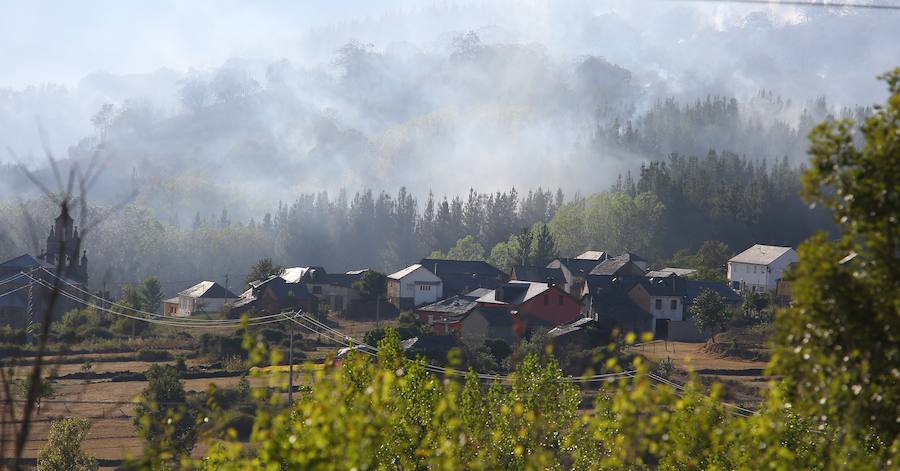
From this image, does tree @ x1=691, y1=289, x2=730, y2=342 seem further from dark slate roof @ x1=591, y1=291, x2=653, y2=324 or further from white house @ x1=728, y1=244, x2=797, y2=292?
white house @ x1=728, y1=244, x2=797, y2=292

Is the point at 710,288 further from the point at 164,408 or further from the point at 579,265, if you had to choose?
the point at 164,408

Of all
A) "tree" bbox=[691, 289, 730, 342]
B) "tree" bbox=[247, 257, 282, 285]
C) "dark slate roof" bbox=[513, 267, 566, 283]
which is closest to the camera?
"tree" bbox=[691, 289, 730, 342]

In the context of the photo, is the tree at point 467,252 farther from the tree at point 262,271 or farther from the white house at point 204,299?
the white house at point 204,299

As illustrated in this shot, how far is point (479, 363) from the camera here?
5453 cm

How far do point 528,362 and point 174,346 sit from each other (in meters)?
46.0

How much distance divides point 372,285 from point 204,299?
57.0ft

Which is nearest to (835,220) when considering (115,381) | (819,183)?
(819,183)

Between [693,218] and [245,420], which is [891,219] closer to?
[245,420]

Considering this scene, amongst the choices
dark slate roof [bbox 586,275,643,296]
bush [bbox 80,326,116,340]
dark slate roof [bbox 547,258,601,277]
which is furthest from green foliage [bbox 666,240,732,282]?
bush [bbox 80,326,116,340]

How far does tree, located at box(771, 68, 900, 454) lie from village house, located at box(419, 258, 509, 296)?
3219 inches

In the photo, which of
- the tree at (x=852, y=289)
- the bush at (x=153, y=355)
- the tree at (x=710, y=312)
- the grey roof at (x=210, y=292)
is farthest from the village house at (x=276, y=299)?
the tree at (x=852, y=289)

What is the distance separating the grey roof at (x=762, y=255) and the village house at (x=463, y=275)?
23967mm

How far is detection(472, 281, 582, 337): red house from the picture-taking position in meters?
72.1

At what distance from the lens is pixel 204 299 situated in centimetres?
9569
